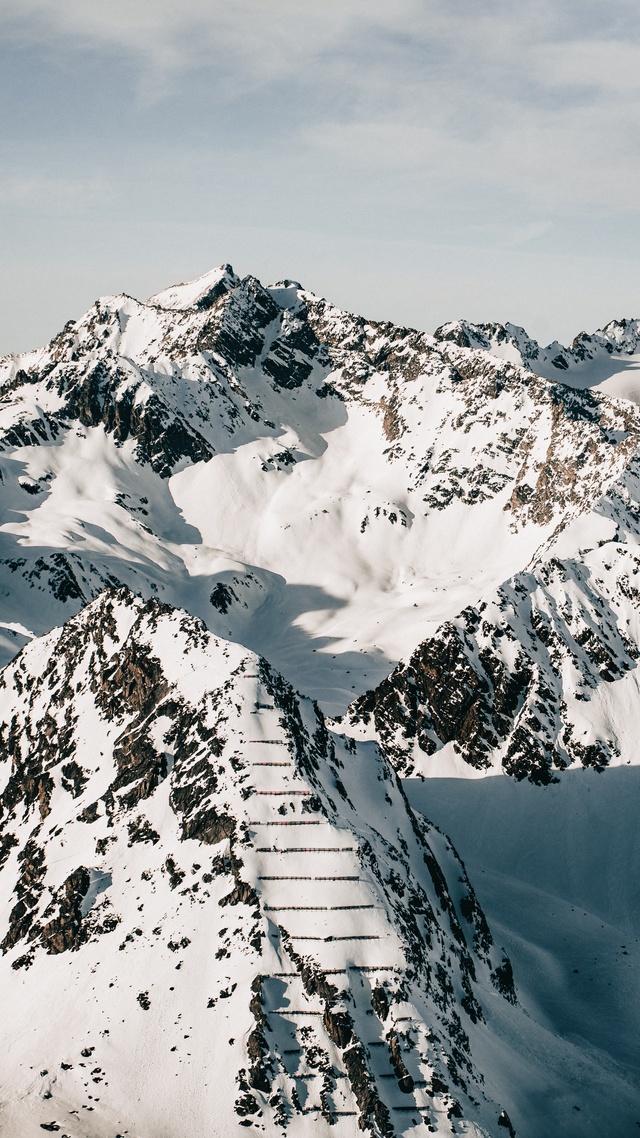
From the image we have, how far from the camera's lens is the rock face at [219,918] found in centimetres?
5441

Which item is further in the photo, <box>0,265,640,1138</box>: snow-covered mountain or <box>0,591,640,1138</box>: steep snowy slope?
<box>0,265,640,1138</box>: snow-covered mountain

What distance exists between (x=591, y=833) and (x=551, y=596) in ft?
100

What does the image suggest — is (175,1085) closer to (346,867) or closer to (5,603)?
(346,867)

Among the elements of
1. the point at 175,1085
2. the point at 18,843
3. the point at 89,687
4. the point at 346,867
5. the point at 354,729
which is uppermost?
the point at 354,729

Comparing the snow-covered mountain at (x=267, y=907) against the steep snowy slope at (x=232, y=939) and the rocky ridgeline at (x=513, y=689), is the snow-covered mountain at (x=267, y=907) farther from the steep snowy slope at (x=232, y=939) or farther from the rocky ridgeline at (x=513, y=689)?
the rocky ridgeline at (x=513, y=689)

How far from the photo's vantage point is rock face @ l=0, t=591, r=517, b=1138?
54.4 meters

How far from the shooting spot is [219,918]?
60.8 meters

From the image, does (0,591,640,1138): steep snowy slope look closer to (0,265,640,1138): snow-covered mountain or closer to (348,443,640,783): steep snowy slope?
(0,265,640,1138): snow-covered mountain

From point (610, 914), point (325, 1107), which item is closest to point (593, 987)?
point (610, 914)

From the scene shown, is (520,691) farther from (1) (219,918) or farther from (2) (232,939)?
(2) (232,939)

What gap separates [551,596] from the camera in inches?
4879

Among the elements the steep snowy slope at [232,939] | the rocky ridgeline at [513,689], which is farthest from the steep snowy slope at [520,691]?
the steep snowy slope at [232,939]

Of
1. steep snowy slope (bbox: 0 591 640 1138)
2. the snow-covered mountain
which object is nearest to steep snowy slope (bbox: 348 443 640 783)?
the snow-covered mountain

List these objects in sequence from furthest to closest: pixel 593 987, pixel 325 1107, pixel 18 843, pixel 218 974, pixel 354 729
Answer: pixel 354 729 → pixel 593 987 → pixel 18 843 → pixel 218 974 → pixel 325 1107
